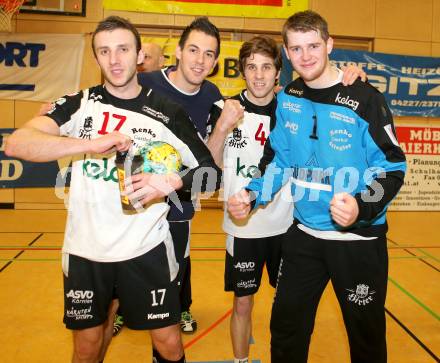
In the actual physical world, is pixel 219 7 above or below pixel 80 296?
above

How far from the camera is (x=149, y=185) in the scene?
82.1 inches

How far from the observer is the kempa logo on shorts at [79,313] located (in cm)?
225

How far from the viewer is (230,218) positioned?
3141 millimetres

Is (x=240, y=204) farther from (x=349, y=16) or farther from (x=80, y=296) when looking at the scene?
(x=349, y=16)

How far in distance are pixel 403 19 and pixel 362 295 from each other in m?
8.78

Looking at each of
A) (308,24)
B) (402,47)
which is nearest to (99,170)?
(308,24)

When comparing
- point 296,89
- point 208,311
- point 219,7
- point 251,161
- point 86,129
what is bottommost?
point 208,311

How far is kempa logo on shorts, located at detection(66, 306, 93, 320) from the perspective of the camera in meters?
2.25

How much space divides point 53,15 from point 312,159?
826 centimetres

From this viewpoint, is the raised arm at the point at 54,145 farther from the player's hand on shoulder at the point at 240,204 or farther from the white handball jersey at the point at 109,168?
the player's hand on shoulder at the point at 240,204

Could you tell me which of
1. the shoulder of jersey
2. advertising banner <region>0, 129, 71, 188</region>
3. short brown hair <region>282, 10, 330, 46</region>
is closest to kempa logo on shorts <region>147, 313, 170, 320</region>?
the shoulder of jersey

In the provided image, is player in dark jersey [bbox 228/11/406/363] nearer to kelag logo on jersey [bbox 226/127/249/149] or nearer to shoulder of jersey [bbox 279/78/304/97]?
shoulder of jersey [bbox 279/78/304/97]

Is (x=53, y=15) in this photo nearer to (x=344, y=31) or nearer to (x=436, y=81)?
(x=344, y=31)

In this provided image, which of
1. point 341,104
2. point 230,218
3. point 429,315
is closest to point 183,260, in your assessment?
point 230,218
